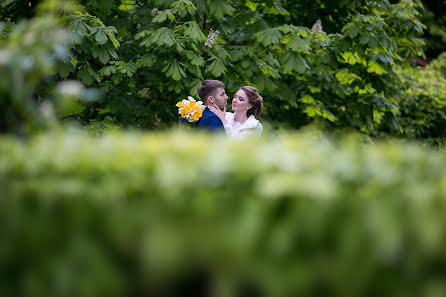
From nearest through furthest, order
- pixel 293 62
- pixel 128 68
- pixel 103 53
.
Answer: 1. pixel 103 53
2. pixel 128 68
3. pixel 293 62

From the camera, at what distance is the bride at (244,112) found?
19.0 ft

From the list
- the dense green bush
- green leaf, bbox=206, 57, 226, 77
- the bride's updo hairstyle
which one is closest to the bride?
the bride's updo hairstyle

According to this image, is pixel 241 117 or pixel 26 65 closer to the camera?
pixel 26 65

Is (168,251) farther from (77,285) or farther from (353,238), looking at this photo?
(353,238)

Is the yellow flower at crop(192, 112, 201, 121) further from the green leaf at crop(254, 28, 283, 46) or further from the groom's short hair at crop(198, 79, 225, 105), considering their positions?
the green leaf at crop(254, 28, 283, 46)

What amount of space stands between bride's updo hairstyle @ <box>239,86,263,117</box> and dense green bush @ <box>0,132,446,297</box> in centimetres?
418

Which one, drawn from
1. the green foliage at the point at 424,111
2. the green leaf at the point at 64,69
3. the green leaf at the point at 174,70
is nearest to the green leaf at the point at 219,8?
the green leaf at the point at 174,70

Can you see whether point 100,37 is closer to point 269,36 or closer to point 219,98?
point 219,98

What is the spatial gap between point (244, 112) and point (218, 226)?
175 inches

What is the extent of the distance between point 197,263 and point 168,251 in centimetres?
11

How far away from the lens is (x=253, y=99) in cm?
588

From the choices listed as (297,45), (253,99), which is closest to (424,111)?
(297,45)

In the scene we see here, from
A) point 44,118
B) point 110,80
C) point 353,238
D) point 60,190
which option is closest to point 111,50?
point 110,80

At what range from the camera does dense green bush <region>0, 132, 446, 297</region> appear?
4.93ft
